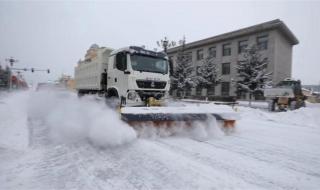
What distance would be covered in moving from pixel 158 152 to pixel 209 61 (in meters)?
25.6

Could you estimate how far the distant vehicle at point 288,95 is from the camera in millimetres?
16272

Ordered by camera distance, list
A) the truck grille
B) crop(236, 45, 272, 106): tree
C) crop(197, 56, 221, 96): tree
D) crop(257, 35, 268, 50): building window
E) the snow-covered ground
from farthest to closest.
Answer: crop(257, 35, 268, 50): building window < crop(197, 56, 221, 96): tree < crop(236, 45, 272, 106): tree < the truck grille < the snow-covered ground

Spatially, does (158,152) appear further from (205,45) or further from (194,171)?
(205,45)

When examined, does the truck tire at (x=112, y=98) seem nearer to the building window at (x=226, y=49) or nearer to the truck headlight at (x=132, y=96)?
the truck headlight at (x=132, y=96)

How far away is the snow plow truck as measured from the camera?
579 cm

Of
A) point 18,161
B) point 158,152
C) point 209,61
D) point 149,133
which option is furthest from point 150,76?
point 209,61

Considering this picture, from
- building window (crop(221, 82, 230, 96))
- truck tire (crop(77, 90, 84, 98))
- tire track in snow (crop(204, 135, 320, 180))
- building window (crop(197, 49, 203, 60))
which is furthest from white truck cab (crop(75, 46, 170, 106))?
building window (crop(197, 49, 203, 60))

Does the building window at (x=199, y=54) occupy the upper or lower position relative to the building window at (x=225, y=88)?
upper

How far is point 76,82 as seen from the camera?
13234 millimetres

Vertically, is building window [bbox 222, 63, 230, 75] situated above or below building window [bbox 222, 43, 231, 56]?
below

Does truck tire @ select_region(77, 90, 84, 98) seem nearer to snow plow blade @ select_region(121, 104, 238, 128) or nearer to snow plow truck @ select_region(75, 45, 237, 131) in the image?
snow plow truck @ select_region(75, 45, 237, 131)

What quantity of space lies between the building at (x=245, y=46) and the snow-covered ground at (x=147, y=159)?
2335cm

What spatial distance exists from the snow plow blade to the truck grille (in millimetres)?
1675

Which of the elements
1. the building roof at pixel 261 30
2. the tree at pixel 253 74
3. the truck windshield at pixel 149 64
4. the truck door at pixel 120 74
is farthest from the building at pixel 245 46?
the truck door at pixel 120 74
